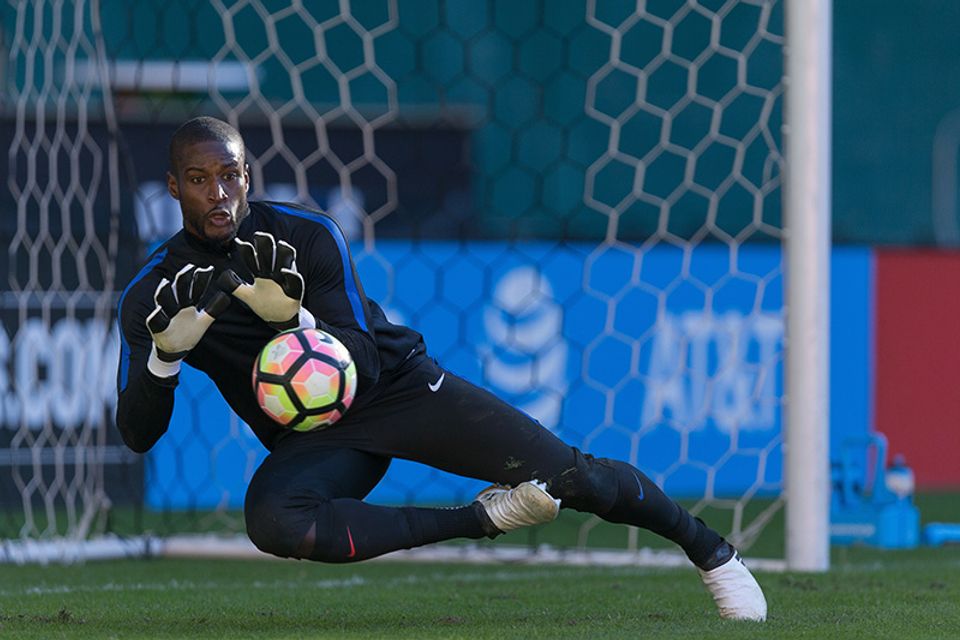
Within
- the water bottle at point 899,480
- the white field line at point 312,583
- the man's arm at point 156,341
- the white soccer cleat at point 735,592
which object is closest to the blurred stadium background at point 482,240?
the water bottle at point 899,480

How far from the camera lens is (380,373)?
4.61 m

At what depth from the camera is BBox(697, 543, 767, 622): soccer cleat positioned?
4.58 m

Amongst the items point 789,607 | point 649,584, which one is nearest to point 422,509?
point 789,607

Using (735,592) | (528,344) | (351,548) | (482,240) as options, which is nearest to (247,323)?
(351,548)

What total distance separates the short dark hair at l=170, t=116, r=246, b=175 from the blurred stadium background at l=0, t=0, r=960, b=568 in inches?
97.7

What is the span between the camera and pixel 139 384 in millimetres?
4371

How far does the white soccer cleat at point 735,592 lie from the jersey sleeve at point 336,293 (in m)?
Result: 1.03

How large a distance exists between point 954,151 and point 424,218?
485 cm

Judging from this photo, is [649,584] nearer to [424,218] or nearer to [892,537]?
[892,537]

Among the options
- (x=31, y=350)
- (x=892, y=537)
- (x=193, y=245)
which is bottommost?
(x=892, y=537)

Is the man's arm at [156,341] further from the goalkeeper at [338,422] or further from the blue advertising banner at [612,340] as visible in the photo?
the blue advertising banner at [612,340]

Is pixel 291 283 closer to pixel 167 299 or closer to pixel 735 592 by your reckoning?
pixel 167 299

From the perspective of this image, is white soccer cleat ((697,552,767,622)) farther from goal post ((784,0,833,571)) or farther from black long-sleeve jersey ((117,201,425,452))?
goal post ((784,0,833,571))

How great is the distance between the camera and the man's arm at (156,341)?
166 inches
